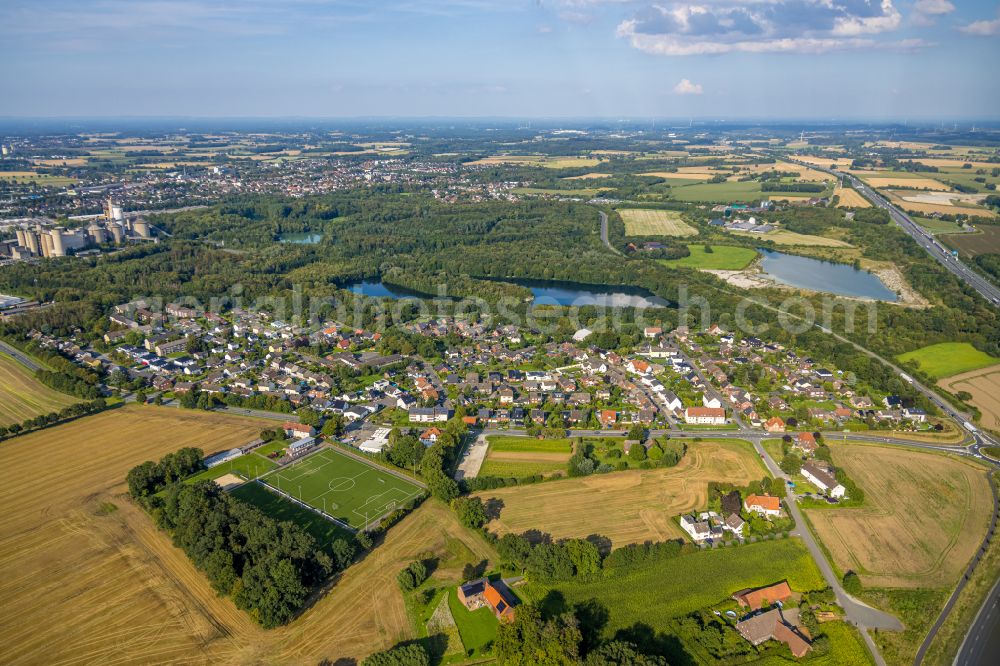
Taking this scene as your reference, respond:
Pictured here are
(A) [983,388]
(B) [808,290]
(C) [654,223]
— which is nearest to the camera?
(A) [983,388]

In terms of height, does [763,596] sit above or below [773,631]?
above

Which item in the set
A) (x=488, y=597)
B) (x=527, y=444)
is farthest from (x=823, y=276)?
(x=488, y=597)

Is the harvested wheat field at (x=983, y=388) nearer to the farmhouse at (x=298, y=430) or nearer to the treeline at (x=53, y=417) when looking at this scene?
the farmhouse at (x=298, y=430)

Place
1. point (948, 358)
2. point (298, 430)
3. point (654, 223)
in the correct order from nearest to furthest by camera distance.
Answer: point (298, 430) < point (948, 358) < point (654, 223)

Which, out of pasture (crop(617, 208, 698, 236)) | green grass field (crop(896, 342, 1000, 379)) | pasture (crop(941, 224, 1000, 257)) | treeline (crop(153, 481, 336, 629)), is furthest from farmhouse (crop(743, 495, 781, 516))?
pasture (crop(941, 224, 1000, 257))

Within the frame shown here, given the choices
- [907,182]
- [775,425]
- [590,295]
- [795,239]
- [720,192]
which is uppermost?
[907,182]

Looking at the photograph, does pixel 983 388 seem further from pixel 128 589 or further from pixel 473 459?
pixel 128 589

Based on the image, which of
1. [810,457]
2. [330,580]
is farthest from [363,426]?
[810,457]
